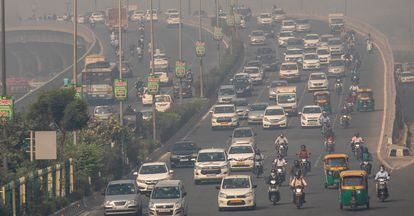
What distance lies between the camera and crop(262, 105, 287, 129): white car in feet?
283

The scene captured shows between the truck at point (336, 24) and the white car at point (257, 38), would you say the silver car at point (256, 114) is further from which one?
the truck at point (336, 24)

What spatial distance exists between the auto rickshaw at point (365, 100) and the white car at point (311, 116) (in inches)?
331

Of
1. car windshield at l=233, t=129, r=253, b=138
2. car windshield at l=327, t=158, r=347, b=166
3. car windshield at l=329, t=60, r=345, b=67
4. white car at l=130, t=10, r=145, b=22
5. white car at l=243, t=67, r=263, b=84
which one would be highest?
white car at l=130, t=10, r=145, b=22

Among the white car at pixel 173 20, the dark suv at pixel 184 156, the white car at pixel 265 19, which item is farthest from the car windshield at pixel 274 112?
the white car at pixel 173 20

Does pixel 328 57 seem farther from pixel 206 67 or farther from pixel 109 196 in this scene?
pixel 109 196

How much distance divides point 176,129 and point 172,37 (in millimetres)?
77448

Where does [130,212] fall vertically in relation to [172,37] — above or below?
below

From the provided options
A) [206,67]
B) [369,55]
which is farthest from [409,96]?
[206,67]

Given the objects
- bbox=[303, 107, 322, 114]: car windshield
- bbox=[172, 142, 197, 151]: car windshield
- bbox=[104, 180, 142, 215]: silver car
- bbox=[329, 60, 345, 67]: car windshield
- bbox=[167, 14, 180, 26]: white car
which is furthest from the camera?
bbox=[167, 14, 180, 26]: white car

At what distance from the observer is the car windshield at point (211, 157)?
60.6 m

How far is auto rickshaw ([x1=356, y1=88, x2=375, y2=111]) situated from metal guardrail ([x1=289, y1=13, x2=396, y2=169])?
3.69 feet

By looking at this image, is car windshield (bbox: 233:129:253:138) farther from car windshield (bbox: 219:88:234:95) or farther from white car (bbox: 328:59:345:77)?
white car (bbox: 328:59:345:77)

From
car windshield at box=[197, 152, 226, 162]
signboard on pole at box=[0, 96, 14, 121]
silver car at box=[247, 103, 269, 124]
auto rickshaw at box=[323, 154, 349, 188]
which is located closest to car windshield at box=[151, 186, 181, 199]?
signboard on pole at box=[0, 96, 14, 121]

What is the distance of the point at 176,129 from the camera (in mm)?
86625
